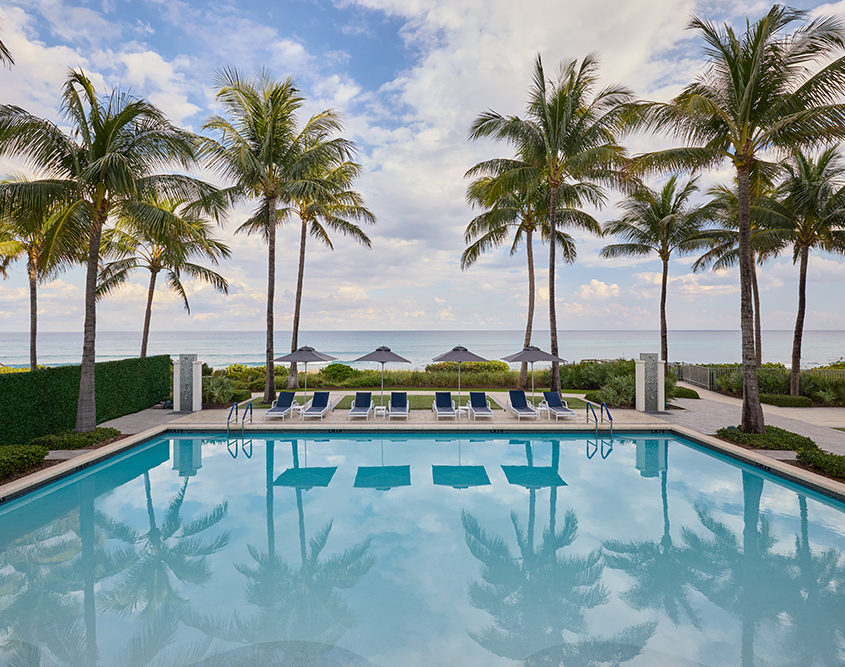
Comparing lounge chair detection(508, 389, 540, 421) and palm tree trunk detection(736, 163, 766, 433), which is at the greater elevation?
palm tree trunk detection(736, 163, 766, 433)

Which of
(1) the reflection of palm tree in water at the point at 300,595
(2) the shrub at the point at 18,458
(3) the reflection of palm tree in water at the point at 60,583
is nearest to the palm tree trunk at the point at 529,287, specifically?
(1) the reflection of palm tree in water at the point at 300,595

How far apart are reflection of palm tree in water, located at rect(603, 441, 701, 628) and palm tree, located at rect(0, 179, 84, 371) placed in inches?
483

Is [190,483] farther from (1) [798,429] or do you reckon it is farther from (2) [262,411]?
(1) [798,429]

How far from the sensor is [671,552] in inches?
230

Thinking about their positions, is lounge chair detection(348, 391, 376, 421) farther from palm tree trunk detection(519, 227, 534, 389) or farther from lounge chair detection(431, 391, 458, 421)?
palm tree trunk detection(519, 227, 534, 389)

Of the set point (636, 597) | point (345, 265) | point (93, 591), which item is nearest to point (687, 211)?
point (636, 597)

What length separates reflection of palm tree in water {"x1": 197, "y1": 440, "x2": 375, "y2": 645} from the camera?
13.7 ft

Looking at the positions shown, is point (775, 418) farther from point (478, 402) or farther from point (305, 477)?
point (305, 477)

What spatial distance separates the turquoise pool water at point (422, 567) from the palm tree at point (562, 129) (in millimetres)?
7246

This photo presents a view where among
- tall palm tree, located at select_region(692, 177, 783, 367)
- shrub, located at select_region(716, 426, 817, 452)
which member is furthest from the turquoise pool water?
tall palm tree, located at select_region(692, 177, 783, 367)

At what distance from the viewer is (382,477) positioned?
893cm

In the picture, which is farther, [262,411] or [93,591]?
[262,411]

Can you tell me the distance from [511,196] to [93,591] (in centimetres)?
1715

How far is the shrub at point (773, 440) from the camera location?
9344 mm
